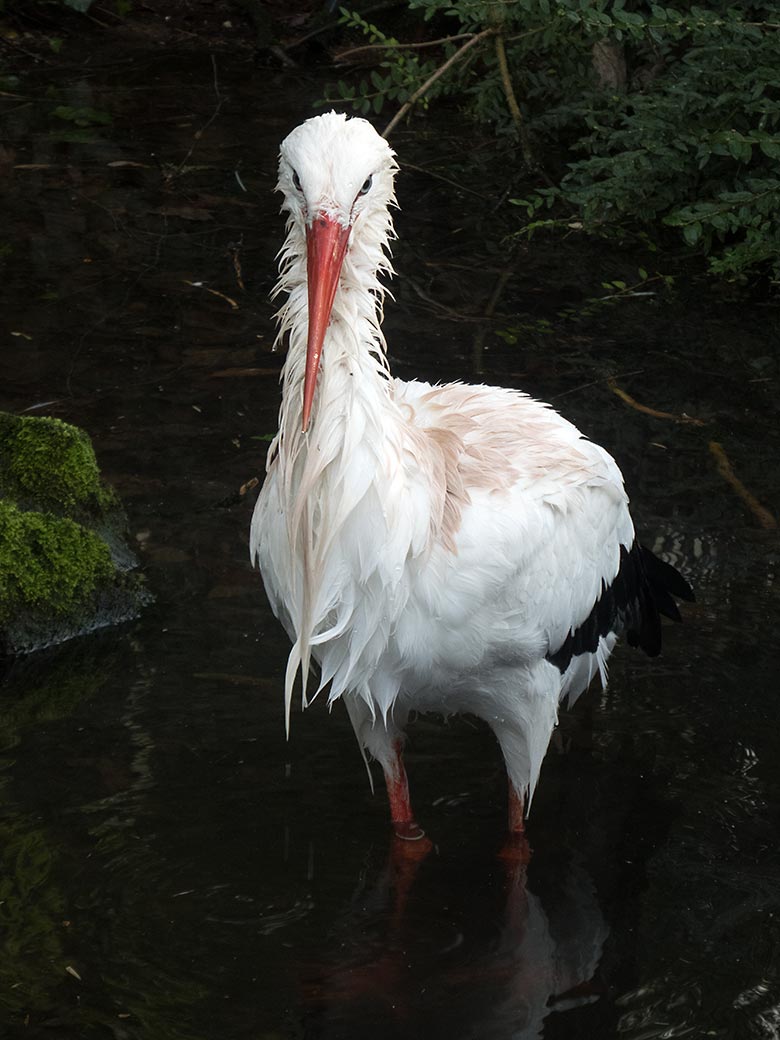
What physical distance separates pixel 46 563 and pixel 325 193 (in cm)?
220

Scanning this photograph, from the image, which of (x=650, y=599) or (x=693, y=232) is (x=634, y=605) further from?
(x=693, y=232)

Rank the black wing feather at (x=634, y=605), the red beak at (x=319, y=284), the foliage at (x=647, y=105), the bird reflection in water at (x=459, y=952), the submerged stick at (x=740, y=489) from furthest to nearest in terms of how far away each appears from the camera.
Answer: the foliage at (x=647, y=105)
the submerged stick at (x=740, y=489)
the black wing feather at (x=634, y=605)
the bird reflection in water at (x=459, y=952)
the red beak at (x=319, y=284)

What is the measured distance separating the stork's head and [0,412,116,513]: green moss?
2.21 m

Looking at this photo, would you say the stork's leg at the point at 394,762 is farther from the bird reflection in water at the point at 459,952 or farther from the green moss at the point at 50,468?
the green moss at the point at 50,468

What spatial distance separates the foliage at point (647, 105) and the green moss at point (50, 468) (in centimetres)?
283

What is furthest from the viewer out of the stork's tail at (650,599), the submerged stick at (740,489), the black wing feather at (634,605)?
the submerged stick at (740,489)

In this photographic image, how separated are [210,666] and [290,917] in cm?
113

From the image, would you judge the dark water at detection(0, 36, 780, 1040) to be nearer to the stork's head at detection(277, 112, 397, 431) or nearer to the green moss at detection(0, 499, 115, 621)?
the green moss at detection(0, 499, 115, 621)

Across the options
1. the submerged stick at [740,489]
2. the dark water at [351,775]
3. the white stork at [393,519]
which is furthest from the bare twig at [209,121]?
the white stork at [393,519]

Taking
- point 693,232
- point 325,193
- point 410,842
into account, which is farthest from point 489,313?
point 325,193

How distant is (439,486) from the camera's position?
343cm

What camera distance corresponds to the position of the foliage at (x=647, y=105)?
6.44 meters

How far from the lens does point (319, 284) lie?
3.06 metres

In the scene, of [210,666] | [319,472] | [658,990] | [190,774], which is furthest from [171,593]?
[658,990]
